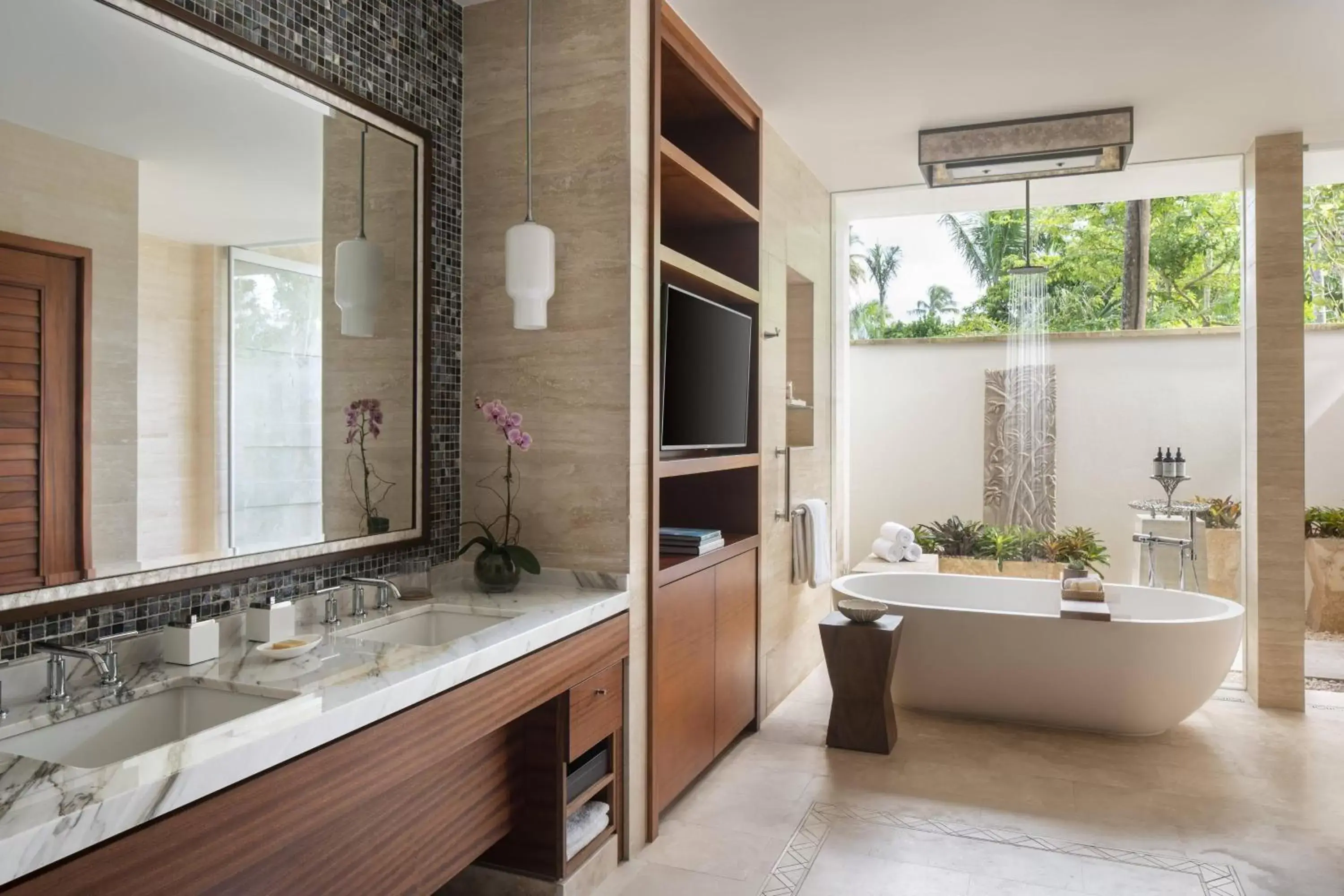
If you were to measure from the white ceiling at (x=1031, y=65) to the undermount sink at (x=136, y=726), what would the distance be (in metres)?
2.41

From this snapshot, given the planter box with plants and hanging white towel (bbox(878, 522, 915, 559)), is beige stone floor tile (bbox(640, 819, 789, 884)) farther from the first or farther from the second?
the planter box with plants

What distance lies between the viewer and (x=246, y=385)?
208cm

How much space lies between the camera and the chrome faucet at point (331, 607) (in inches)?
87.0

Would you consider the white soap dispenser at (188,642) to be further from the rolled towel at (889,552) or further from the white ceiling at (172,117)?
the rolled towel at (889,552)

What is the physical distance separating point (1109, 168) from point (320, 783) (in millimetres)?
4145

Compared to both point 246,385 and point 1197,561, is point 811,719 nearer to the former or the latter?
point 246,385

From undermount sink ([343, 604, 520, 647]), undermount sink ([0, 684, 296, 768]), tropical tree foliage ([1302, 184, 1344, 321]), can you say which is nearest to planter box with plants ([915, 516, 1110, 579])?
undermount sink ([343, 604, 520, 647])

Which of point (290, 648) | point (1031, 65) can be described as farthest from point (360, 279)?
point (1031, 65)

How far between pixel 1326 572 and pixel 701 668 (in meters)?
5.18

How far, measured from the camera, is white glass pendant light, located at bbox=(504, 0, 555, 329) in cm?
248

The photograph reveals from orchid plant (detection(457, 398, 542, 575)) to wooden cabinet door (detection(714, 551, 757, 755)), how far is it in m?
0.89

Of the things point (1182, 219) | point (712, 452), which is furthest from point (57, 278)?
point (1182, 219)

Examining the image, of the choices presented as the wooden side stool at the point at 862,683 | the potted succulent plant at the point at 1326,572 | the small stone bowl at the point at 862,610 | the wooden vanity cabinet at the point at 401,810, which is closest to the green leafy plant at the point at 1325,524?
the potted succulent plant at the point at 1326,572

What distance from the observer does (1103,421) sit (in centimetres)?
657
